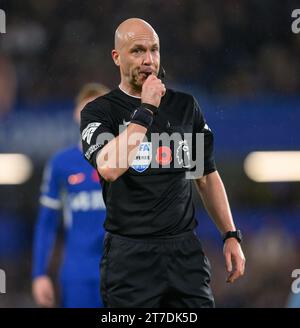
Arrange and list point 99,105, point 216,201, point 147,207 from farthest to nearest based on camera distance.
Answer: point 216,201, point 99,105, point 147,207

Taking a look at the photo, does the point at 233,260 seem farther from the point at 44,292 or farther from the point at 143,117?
the point at 44,292

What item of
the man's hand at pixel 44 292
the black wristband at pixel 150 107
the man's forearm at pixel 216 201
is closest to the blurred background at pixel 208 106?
the man's hand at pixel 44 292

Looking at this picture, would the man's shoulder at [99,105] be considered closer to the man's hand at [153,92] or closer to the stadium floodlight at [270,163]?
the man's hand at [153,92]

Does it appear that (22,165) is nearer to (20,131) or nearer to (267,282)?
(20,131)

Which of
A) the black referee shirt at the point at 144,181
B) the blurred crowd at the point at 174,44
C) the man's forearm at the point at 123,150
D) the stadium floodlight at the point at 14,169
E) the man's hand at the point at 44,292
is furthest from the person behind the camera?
the blurred crowd at the point at 174,44

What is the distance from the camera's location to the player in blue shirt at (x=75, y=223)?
388 centimetres

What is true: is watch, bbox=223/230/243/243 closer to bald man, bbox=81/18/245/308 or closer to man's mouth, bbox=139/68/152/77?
bald man, bbox=81/18/245/308

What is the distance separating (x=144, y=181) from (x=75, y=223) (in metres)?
1.27

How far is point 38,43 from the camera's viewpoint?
4.90m

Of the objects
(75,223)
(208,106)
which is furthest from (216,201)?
(208,106)

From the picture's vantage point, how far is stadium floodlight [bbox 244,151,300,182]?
463 centimetres

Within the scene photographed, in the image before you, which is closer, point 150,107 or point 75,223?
point 150,107

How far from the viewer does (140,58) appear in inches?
110

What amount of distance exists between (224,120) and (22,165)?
1.22m
